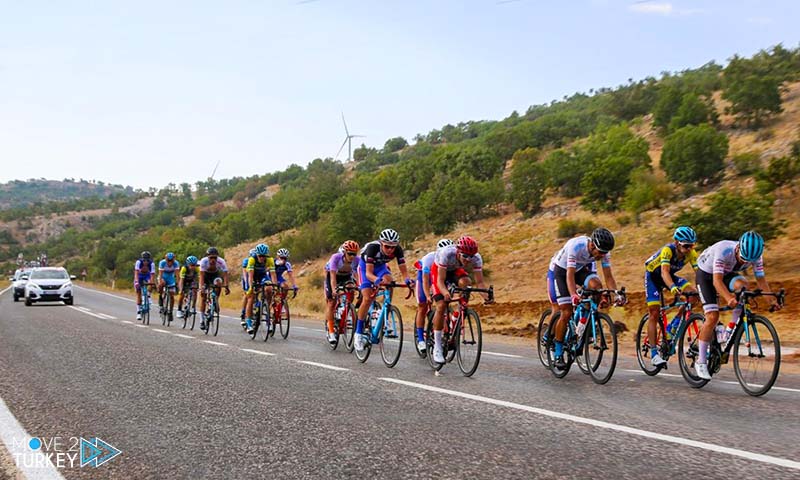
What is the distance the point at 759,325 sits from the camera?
7.97 metres

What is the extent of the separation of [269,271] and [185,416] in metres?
8.61

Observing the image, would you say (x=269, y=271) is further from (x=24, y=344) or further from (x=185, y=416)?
(x=185, y=416)

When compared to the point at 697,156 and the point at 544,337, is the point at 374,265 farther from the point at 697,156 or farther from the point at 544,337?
the point at 697,156

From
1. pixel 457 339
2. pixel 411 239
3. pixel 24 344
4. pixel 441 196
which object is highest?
pixel 441 196

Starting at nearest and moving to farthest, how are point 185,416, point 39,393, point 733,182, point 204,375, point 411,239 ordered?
point 185,416 → point 39,393 → point 204,375 → point 733,182 → point 411,239

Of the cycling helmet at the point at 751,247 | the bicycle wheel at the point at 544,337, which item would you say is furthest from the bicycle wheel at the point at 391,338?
the cycling helmet at the point at 751,247

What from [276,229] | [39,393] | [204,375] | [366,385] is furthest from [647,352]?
[276,229]

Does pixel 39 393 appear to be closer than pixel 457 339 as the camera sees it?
Yes

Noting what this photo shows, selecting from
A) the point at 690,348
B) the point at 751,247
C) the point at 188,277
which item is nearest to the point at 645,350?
the point at 690,348

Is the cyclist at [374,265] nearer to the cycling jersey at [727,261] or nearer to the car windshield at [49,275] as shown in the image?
the cycling jersey at [727,261]

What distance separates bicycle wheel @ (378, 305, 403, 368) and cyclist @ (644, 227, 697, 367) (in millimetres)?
3337

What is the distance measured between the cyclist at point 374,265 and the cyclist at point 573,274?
2.04 metres

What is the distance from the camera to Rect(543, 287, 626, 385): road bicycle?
8.75 m

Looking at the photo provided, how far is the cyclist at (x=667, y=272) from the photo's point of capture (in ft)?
28.9
